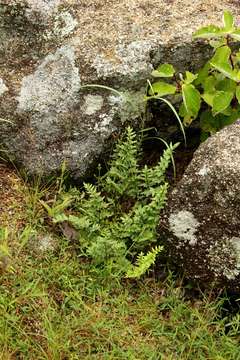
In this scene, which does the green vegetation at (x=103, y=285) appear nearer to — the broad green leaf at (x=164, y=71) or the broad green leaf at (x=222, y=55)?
the broad green leaf at (x=164, y=71)

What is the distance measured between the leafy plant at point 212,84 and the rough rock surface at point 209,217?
1.08 ft

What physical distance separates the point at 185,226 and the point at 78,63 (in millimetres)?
1157

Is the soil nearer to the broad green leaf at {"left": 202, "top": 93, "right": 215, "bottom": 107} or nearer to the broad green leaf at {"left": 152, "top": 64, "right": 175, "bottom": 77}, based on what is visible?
the broad green leaf at {"left": 152, "top": 64, "right": 175, "bottom": 77}

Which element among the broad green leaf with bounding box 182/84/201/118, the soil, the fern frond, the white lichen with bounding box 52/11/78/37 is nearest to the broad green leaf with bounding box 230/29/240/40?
the broad green leaf with bounding box 182/84/201/118

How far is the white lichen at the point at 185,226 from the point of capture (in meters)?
3.41

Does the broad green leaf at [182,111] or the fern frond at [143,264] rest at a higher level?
the broad green leaf at [182,111]

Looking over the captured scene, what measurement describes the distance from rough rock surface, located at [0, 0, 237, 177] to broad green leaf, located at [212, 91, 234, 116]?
355 mm

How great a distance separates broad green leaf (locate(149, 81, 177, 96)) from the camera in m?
3.79

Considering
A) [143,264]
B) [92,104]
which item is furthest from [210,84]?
[143,264]

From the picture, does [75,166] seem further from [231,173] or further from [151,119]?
[231,173]

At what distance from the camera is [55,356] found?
3.13 m

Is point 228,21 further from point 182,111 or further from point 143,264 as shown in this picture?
point 143,264

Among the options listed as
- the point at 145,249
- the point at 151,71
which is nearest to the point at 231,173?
the point at 145,249

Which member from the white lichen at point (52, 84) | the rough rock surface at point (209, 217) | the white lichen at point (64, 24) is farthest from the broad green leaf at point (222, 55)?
the white lichen at point (64, 24)
